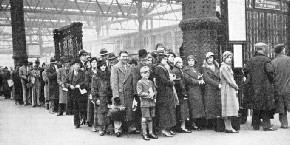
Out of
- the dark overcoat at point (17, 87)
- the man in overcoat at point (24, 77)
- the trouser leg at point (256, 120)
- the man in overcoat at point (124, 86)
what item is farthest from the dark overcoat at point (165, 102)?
the dark overcoat at point (17, 87)

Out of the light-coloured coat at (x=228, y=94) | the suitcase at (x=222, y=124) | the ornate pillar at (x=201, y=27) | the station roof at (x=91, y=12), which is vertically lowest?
the suitcase at (x=222, y=124)

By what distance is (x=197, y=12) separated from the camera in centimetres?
741

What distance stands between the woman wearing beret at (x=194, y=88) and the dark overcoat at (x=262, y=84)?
1.11 metres

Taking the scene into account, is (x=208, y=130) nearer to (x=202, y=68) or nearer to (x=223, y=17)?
(x=202, y=68)

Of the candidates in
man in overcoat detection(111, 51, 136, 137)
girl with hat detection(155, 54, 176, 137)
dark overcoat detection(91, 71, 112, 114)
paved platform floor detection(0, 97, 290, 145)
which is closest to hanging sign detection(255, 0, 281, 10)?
paved platform floor detection(0, 97, 290, 145)

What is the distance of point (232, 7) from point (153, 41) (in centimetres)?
1907

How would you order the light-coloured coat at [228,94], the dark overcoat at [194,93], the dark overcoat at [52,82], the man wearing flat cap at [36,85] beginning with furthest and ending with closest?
the man wearing flat cap at [36,85], the dark overcoat at [52,82], the dark overcoat at [194,93], the light-coloured coat at [228,94]

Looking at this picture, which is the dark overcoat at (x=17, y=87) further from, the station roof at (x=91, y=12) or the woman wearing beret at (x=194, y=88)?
the woman wearing beret at (x=194, y=88)

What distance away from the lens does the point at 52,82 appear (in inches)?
442

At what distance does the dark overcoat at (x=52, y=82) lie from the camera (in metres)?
11.1

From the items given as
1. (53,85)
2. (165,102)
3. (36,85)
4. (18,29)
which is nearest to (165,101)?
(165,102)

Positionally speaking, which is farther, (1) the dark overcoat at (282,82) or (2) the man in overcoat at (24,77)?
(2) the man in overcoat at (24,77)

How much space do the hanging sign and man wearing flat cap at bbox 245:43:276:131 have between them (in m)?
1.42

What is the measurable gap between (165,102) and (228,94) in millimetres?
1312
